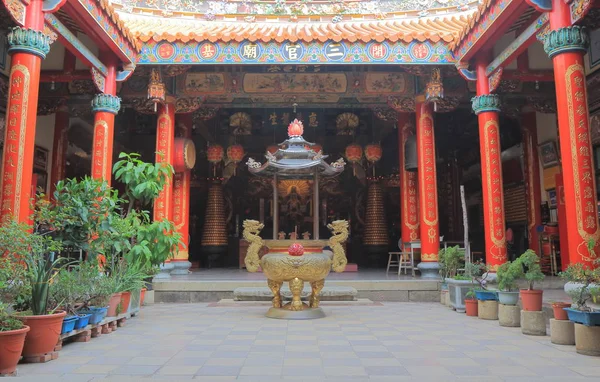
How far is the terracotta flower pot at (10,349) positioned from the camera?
329 cm

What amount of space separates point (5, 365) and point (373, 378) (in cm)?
255

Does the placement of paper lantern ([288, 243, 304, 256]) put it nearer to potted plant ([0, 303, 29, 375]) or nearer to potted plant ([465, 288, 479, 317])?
potted plant ([465, 288, 479, 317])

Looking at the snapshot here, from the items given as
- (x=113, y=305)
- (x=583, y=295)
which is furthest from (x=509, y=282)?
(x=113, y=305)

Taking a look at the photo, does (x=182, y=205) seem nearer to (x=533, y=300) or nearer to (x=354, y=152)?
(x=354, y=152)

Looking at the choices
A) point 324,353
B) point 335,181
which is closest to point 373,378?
point 324,353

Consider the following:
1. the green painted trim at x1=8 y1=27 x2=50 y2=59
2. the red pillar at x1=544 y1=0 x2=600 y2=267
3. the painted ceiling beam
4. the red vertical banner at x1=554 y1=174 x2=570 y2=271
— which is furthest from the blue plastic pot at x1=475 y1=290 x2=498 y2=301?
the green painted trim at x1=8 y1=27 x2=50 y2=59

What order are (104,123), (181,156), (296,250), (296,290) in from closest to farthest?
1. (296,250)
2. (296,290)
3. (104,123)
4. (181,156)

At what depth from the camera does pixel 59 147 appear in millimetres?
10820

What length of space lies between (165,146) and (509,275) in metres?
6.86

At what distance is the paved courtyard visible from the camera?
11.0ft

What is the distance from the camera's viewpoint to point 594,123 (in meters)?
8.41

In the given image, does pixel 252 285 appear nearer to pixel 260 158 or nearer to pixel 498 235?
pixel 498 235

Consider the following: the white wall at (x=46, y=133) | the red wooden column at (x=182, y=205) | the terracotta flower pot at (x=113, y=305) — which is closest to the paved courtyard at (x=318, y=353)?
the terracotta flower pot at (x=113, y=305)

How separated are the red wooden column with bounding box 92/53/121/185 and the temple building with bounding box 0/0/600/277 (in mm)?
34
